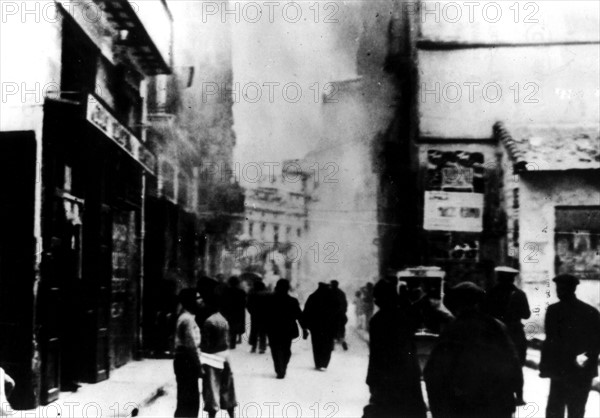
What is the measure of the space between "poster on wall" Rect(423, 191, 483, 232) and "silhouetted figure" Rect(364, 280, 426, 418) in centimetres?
270

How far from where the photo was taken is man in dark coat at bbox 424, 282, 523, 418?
5.10 meters

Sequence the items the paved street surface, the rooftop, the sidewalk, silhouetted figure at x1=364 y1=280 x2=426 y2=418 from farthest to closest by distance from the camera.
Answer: the rooftop < the paved street surface < the sidewalk < silhouetted figure at x1=364 y1=280 x2=426 y2=418

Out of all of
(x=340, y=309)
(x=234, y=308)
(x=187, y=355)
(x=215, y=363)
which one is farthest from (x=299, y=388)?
(x=187, y=355)

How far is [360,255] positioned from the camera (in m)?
8.36

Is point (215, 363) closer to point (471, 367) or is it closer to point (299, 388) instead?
point (299, 388)

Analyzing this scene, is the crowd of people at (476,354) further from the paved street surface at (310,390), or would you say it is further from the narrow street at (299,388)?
the narrow street at (299,388)

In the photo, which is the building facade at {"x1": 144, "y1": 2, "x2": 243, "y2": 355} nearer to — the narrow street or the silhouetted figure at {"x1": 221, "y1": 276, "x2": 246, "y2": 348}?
the silhouetted figure at {"x1": 221, "y1": 276, "x2": 246, "y2": 348}

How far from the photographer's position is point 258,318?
8289 millimetres

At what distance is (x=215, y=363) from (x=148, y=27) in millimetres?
4281

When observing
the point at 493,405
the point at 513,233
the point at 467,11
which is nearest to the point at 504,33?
the point at 467,11

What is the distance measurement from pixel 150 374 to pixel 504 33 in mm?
5969

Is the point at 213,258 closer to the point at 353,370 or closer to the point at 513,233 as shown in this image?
the point at 353,370

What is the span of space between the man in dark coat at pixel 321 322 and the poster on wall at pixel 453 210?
4.93 ft

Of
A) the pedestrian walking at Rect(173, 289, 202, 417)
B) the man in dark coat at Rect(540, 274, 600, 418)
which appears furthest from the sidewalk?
the man in dark coat at Rect(540, 274, 600, 418)
